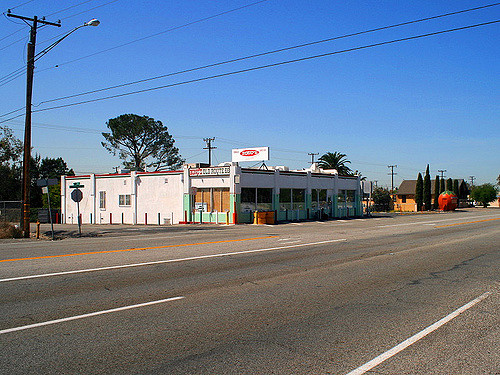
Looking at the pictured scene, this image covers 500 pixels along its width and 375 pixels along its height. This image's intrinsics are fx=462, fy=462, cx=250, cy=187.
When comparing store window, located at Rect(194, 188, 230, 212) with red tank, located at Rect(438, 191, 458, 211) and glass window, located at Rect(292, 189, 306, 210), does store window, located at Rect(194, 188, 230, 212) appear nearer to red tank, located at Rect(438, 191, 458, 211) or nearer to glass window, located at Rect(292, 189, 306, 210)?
glass window, located at Rect(292, 189, 306, 210)

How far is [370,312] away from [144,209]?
118ft

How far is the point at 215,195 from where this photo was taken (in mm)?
36844

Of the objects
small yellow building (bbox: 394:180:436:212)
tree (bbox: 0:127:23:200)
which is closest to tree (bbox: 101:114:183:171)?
tree (bbox: 0:127:23:200)

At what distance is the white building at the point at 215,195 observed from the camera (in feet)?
119

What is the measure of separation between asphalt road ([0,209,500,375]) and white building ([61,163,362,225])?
22.6 meters

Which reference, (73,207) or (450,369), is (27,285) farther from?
(73,207)

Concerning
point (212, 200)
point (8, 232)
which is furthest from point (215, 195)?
point (8, 232)

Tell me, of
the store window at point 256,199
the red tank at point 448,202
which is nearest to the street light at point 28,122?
the store window at point 256,199

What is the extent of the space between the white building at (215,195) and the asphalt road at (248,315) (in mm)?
22613

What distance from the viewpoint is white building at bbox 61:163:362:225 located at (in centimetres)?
3619

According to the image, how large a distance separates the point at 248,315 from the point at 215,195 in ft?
97.7

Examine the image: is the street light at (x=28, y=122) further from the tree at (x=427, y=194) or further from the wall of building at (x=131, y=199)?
the tree at (x=427, y=194)

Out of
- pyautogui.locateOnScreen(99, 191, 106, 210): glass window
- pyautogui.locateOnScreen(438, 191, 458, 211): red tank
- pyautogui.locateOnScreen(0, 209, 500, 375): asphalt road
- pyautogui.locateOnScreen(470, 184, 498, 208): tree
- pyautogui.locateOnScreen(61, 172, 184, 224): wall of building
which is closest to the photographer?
pyautogui.locateOnScreen(0, 209, 500, 375): asphalt road

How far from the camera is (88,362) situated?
17.1 ft
